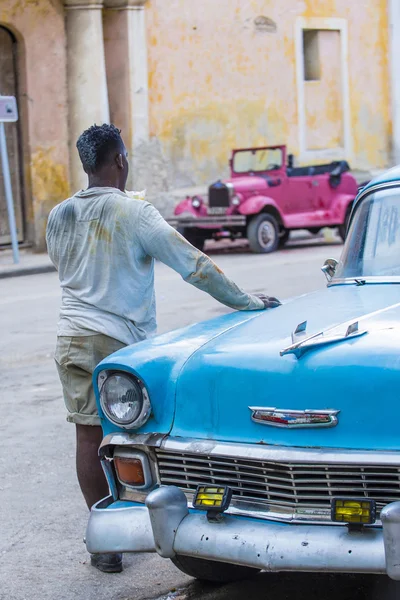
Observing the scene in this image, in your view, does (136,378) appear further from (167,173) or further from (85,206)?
(167,173)

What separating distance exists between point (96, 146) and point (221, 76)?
1797 cm

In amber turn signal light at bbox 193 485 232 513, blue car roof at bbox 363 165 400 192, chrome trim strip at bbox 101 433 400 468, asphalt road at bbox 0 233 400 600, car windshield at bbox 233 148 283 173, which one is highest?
blue car roof at bbox 363 165 400 192

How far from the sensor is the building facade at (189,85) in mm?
19719

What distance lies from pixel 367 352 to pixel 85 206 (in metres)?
1.51

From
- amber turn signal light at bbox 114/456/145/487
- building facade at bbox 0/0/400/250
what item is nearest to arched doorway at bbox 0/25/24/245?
building facade at bbox 0/0/400/250

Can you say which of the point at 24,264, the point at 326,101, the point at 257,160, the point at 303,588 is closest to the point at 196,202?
the point at 257,160

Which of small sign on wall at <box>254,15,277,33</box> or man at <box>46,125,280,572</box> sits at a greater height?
small sign on wall at <box>254,15,277,33</box>

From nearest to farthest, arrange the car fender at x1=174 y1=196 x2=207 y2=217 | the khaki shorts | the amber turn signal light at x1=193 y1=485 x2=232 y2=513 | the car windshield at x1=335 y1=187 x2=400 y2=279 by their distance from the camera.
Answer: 1. the amber turn signal light at x1=193 y1=485 x2=232 y2=513
2. the khaki shorts
3. the car windshield at x1=335 y1=187 x2=400 y2=279
4. the car fender at x1=174 y1=196 x2=207 y2=217

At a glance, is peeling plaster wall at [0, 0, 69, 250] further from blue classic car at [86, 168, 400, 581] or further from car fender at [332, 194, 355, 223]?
blue classic car at [86, 168, 400, 581]

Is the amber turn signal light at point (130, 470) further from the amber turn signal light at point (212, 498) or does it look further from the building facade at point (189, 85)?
the building facade at point (189, 85)

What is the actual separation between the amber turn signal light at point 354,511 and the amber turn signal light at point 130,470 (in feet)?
2.52

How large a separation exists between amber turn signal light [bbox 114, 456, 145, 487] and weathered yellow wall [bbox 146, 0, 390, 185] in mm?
17575

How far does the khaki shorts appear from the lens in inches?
182

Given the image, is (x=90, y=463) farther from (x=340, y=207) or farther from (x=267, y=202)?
(x=340, y=207)
